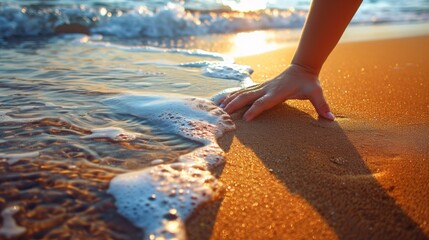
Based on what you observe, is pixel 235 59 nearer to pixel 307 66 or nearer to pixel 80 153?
pixel 307 66

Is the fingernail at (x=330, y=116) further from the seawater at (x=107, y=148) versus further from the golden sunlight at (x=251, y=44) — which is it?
the golden sunlight at (x=251, y=44)

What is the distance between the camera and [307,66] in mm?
1806

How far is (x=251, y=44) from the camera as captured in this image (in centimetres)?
449

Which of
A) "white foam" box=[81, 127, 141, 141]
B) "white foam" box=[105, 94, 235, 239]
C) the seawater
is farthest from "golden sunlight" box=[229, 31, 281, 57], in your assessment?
"white foam" box=[81, 127, 141, 141]

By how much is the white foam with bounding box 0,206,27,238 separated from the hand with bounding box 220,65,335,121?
107 cm

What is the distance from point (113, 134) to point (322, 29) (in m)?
1.00

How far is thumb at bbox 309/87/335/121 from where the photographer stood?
179 cm

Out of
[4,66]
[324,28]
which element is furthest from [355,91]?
[4,66]

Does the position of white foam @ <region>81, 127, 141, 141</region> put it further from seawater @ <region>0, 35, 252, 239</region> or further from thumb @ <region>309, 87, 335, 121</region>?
thumb @ <region>309, 87, 335, 121</region>

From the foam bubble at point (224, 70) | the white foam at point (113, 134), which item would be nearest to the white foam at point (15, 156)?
the white foam at point (113, 134)

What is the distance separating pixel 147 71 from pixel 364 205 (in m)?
1.90

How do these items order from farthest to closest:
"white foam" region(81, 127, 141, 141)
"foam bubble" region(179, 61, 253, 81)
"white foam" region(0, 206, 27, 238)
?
"foam bubble" region(179, 61, 253, 81)
"white foam" region(81, 127, 141, 141)
"white foam" region(0, 206, 27, 238)

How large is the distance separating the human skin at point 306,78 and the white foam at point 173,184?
7.8 inches

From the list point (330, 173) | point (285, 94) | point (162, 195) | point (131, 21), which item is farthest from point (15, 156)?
point (131, 21)
